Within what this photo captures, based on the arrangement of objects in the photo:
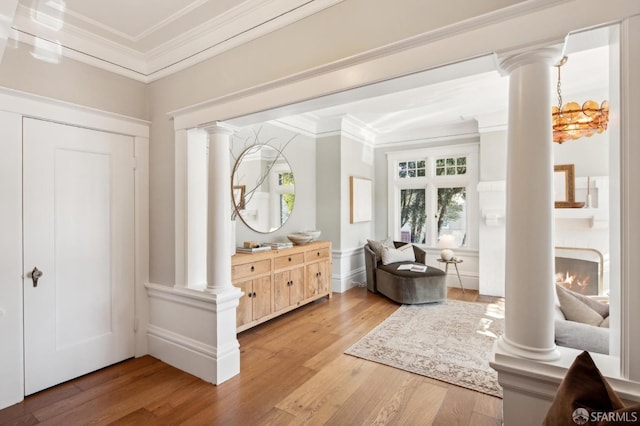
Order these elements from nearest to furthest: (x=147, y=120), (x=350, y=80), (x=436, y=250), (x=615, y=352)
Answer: (x=615, y=352) < (x=350, y=80) < (x=147, y=120) < (x=436, y=250)

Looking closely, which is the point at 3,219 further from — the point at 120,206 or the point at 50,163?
the point at 120,206

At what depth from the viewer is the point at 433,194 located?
5.77m

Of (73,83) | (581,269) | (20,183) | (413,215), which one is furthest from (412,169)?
(20,183)

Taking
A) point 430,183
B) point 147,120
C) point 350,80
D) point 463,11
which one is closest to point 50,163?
point 147,120

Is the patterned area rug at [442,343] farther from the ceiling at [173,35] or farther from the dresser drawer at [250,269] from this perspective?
the ceiling at [173,35]

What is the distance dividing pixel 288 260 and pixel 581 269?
3.93 meters

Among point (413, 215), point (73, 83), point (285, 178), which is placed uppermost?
point (73, 83)

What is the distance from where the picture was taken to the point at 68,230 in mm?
2529

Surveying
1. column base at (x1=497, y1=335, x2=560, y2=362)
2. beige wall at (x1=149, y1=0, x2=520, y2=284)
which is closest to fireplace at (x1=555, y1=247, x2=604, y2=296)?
column base at (x1=497, y1=335, x2=560, y2=362)

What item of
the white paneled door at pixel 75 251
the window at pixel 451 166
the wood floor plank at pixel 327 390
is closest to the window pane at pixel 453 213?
the window at pixel 451 166

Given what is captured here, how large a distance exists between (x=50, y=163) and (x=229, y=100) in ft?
4.70

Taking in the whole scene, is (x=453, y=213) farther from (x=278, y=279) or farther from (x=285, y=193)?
(x=278, y=279)

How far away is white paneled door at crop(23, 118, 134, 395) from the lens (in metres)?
2.35

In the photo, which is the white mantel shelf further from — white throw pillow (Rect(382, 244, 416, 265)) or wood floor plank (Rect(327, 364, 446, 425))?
wood floor plank (Rect(327, 364, 446, 425))
